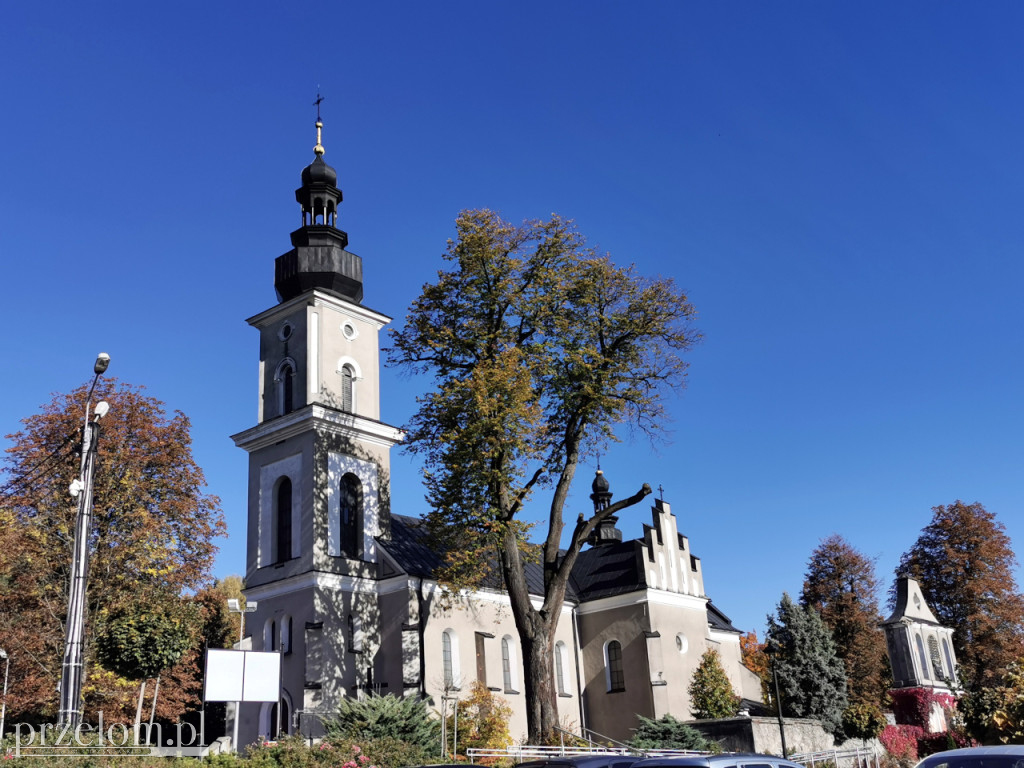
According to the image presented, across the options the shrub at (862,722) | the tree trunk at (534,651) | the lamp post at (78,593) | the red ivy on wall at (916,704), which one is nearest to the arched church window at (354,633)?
the tree trunk at (534,651)

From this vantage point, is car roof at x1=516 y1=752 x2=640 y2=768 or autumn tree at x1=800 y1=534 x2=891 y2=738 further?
autumn tree at x1=800 y1=534 x2=891 y2=738

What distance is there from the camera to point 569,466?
29.9 m

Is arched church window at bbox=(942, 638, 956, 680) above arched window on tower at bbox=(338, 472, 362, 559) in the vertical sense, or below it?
below

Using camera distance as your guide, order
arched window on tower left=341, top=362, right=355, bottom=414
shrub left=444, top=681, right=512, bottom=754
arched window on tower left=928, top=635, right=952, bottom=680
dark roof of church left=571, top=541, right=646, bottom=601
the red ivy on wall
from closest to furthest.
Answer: shrub left=444, top=681, right=512, bottom=754, arched window on tower left=341, top=362, right=355, bottom=414, dark roof of church left=571, top=541, right=646, bottom=601, the red ivy on wall, arched window on tower left=928, top=635, right=952, bottom=680

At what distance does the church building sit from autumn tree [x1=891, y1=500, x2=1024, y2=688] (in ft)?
69.6

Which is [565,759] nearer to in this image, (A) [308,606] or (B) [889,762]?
(A) [308,606]

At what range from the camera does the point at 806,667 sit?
38688mm

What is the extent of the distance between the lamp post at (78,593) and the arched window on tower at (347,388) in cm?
1700

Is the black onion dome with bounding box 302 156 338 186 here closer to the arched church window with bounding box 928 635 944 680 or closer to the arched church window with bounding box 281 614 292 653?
the arched church window with bounding box 281 614 292 653

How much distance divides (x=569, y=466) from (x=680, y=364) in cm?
487

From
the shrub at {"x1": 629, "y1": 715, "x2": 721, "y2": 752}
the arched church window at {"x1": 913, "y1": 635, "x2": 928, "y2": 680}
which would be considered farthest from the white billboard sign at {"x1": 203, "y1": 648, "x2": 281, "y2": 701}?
the arched church window at {"x1": 913, "y1": 635, "x2": 928, "y2": 680}

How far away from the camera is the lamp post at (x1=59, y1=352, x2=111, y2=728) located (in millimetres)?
16875

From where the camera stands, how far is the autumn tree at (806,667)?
38.0 metres

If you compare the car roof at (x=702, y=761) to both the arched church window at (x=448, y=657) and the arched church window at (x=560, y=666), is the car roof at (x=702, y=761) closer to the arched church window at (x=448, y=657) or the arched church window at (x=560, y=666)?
the arched church window at (x=448, y=657)
